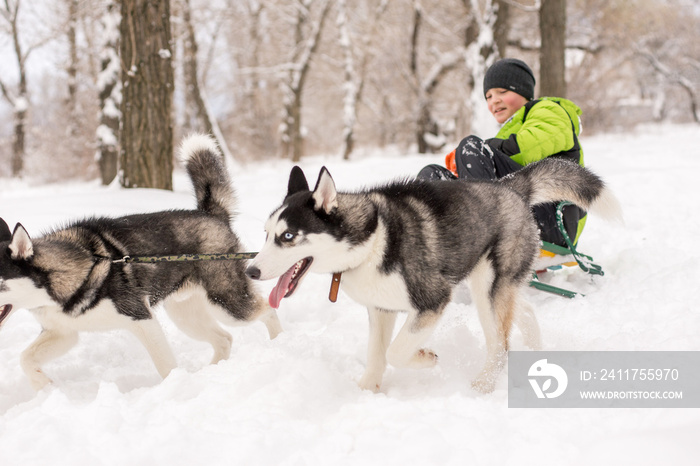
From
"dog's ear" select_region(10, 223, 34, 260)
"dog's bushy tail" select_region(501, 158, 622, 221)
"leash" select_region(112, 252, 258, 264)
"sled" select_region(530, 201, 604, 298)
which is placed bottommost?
"sled" select_region(530, 201, 604, 298)

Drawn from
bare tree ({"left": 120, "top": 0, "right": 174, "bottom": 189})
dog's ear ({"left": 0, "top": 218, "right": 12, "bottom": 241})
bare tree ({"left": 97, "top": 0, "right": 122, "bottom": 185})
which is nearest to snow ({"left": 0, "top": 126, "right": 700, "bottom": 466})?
dog's ear ({"left": 0, "top": 218, "right": 12, "bottom": 241})

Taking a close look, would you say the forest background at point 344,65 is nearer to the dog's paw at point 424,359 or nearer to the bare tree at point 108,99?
the bare tree at point 108,99

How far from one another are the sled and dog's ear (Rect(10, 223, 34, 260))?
3.04 metres

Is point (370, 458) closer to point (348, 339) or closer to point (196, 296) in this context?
point (348, 339)

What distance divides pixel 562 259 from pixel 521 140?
1.11m

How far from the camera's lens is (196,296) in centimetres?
332

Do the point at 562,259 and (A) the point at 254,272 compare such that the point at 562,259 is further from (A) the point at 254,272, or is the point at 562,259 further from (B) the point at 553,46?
(B) the point at 553,46

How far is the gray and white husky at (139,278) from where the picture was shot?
8.75 ft

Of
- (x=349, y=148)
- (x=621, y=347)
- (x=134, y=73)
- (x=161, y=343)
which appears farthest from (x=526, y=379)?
(x=349, y=148)

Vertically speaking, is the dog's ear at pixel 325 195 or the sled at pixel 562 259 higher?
the dog's ear at pixel 325 195

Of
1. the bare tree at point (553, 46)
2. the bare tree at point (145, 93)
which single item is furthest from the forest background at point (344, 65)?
the bare tree at point (145, 93)

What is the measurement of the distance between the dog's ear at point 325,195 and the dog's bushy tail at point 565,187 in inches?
48.2

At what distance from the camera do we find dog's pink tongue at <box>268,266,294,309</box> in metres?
2.30

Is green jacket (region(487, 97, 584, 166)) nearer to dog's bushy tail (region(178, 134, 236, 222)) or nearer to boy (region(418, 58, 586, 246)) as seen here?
boy (region(418, 58, 586, 246))
